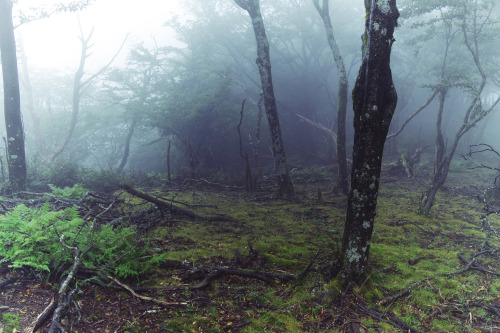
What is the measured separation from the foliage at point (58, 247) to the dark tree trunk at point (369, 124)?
2.90 meters

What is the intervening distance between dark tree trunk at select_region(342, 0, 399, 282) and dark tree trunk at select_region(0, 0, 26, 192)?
10.3 m

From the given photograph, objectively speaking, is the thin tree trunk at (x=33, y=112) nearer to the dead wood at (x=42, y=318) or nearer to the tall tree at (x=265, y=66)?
the tall tree at (x=265, y=66)

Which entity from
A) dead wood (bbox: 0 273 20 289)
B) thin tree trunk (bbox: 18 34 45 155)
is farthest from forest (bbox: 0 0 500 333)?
thin tree trunk (bbox: 18 34 45 155)

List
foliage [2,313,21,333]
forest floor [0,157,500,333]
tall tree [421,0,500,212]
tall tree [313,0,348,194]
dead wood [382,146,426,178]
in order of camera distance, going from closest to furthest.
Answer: foliage [2,313,21,333] < forest floor [0,157,500,333] < tall tree [421,0,500,212] < tall tree [313,0,348,194] < dead wood [382,146,426,178]

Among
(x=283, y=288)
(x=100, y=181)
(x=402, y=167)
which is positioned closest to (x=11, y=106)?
(x=100, y=181)

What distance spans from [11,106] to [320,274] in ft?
36.1

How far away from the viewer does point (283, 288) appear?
441 centimetres

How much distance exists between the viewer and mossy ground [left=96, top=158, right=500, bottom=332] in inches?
145

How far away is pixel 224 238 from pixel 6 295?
3.76m

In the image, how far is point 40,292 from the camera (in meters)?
3.63

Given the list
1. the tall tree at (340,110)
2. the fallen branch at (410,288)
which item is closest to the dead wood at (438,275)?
the fallen branch at (410,288)

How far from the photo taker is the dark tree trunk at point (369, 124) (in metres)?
3.92

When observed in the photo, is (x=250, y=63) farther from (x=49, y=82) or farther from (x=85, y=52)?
(x=49, y=82)

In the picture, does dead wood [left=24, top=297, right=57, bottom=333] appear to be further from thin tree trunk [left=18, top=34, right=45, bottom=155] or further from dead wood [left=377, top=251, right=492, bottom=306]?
thin tree trunk [left=18, top=34, right=45, bottom=155]
